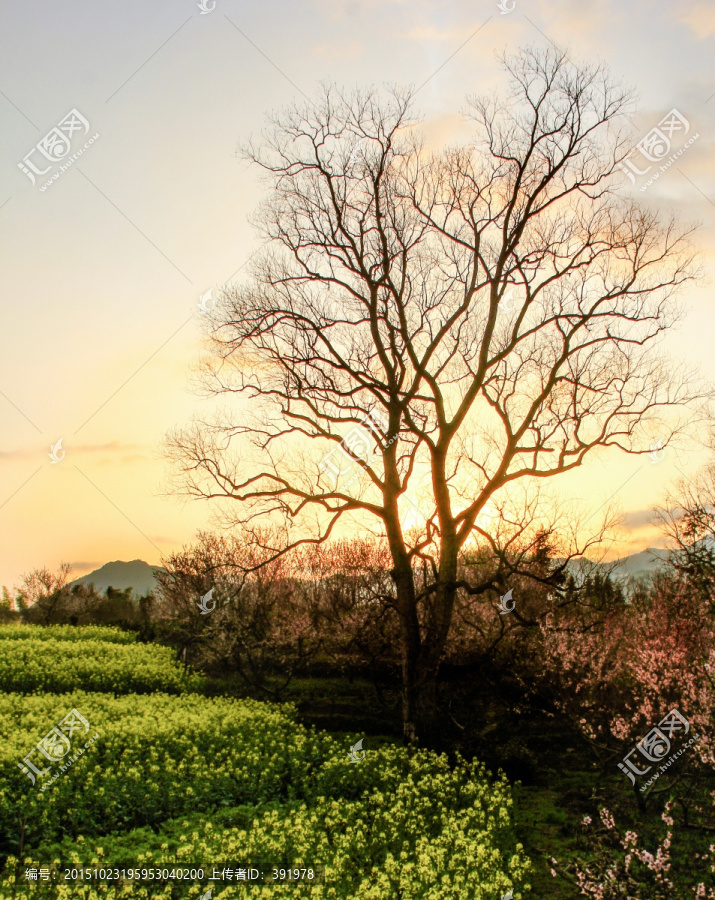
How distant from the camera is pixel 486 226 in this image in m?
16.6

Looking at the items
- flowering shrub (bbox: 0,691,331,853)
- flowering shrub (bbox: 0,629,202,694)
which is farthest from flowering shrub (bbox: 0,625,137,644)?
flowering shrub (bbox: 0,691,331,853)

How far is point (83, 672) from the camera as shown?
915 inches

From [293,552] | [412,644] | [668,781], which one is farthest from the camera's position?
[293,552]

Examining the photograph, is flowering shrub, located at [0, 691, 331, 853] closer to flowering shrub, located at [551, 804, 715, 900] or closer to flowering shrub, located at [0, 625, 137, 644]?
flowering shrub, located at [551, 804, 715, 900]

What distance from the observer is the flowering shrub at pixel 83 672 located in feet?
72.8

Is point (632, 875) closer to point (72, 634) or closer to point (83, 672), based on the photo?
point (83, 672)

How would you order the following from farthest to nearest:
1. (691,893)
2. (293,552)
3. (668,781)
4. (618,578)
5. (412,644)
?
(618,578) → (293,552) → (412,644) → (668,781) → (691,893)

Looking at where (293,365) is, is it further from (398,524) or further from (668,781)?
(668,781)

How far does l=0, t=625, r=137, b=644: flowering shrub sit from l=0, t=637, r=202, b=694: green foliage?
6992mm

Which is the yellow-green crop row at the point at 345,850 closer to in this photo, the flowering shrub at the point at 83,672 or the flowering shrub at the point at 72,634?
the flowering shrub at the point at 83,672

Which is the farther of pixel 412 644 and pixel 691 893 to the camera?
pixel 412 644

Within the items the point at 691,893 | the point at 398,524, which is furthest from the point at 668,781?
the point at 398,524

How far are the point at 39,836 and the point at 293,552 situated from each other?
66.0ft

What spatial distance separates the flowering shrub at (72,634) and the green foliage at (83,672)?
6992 mm
